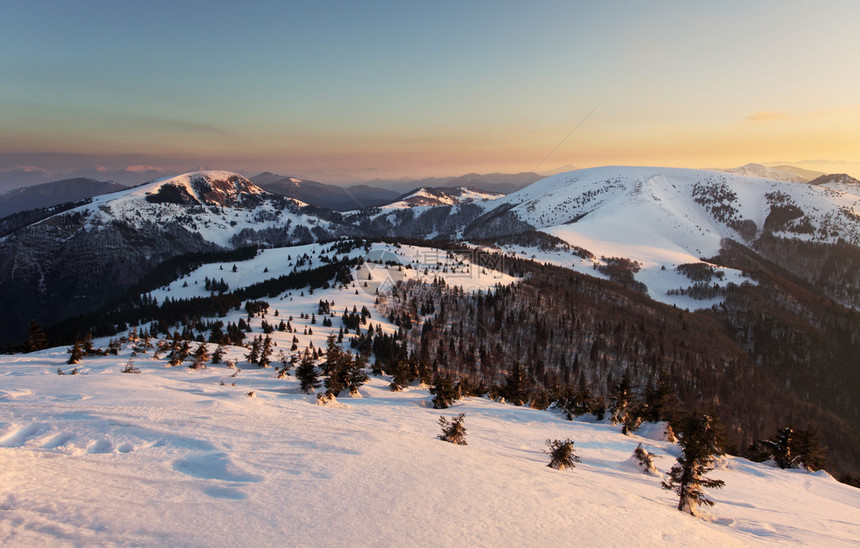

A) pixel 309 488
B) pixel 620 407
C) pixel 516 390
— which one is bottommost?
pixel 516 390

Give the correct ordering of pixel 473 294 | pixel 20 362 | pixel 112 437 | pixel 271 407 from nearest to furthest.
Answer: pixel 112 437, pixel 271 407, pixel 20 362, pixel 473 294

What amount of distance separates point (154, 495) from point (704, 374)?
6619 inches

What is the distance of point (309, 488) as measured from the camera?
10.6m

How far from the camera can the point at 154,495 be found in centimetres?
942

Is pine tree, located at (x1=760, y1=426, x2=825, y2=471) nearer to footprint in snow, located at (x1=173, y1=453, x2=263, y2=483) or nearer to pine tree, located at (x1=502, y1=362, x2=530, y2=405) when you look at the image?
pine tree, located at (x1=502, y1=362, x2=530, y2=405)

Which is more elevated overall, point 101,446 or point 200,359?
point 101,446

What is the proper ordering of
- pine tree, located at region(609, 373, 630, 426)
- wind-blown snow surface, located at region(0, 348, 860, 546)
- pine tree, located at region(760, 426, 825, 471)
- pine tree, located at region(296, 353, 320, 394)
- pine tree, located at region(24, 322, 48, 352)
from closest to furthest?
wind-blown snow surface, located at region(0, 348, 860, 546)
pine tree, located at region(760, 426, 825, 471)
pine tree, located at region(296, 353, 320, 394)
pine tree, located at region(609, 373, 630, 426)
pine tree, located at region(24, 322, 48, 352)

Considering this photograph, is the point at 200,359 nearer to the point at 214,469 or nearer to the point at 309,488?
the point at 214,469

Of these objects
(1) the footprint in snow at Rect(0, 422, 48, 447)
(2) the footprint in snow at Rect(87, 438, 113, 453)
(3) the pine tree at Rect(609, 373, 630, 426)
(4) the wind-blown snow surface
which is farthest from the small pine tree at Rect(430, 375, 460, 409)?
(1) the footprint in snow at Rect(0, 422, 48, 447)

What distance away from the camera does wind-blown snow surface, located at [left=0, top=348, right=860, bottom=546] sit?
8430mm

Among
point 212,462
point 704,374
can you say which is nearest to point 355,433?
point 212,462

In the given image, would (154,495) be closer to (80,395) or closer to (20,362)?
(80,395)

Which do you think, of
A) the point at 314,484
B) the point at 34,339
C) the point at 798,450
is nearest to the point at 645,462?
the point at 314,484

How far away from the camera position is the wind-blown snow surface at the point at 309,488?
332 inches
